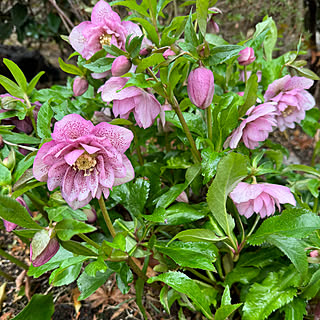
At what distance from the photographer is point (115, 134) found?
1.71 ft

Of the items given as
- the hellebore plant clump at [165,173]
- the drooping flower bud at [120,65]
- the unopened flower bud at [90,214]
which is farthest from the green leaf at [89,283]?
the drooping flower bud at [120,65]

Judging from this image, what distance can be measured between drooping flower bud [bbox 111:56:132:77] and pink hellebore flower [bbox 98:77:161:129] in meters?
0.04

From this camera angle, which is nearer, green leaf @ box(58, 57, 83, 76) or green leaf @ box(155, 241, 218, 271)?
green leaf @ box(155, 241, 218, 271)

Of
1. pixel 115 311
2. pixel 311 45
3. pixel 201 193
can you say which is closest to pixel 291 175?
pixel 201 193

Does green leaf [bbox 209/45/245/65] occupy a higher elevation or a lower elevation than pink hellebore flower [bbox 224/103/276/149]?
higher

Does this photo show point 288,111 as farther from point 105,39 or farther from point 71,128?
point 71,128

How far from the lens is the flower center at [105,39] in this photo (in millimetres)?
683

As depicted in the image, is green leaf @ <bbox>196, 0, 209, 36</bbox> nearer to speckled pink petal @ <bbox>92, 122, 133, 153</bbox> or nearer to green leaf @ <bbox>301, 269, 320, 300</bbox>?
speckled pink petal @ <bbox>92, 122, 133, 153</bbox>

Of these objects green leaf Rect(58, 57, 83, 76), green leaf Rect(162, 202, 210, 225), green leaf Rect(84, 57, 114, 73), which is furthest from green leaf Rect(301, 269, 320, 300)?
green leaf Rect(58, 57, 83, 76)

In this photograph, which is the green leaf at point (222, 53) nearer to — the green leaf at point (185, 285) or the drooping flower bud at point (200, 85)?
the drooping flower bud at point (200, 85)

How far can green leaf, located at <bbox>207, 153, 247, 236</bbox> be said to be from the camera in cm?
56

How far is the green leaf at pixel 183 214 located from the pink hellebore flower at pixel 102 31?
14.2 inches

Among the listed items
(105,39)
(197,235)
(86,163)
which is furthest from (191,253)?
(105,39)

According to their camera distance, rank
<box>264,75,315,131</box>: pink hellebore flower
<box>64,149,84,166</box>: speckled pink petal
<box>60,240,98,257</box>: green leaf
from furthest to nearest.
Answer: <box>264,75,315,131</box>: pink hellebore flower < <box>60,240,98,257</box>: green leaf < <box>64,149,84,166</box>: speckled pink petal
